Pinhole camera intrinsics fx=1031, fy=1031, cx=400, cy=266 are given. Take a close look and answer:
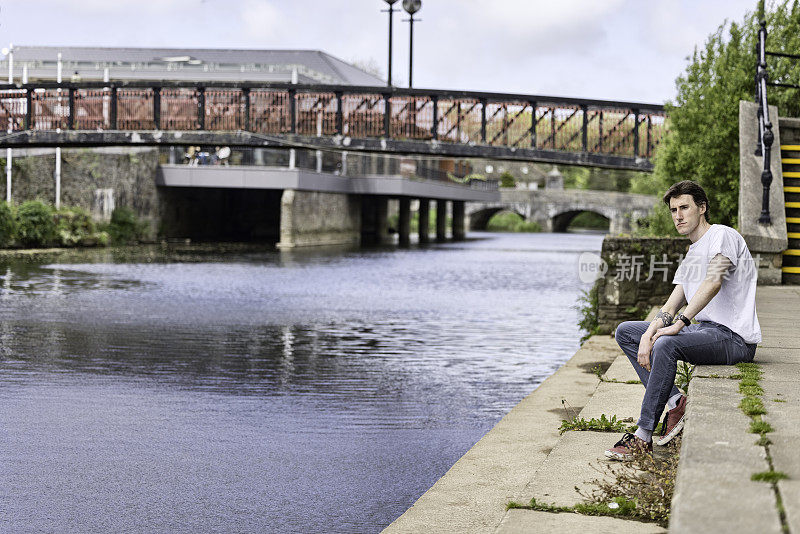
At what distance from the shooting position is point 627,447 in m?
5.21

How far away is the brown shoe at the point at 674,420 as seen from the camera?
16.8 ft

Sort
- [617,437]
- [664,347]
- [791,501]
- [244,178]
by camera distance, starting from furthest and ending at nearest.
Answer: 1. [244,178]
2. [617,437]
3. [664,347]
4. [791,501]

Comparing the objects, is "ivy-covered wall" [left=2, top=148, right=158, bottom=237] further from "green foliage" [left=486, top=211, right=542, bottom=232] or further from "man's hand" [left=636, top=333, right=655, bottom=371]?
"green foliage" [left=486, top=211, right=542, bottom=232]

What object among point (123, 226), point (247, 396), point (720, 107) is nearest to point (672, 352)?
point (247, 396)

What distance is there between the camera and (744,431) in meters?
4.11

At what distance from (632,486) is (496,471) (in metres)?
1.55

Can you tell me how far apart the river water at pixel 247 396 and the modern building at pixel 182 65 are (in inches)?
1361

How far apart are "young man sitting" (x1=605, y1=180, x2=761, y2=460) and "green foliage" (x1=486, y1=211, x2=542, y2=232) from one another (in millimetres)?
78093

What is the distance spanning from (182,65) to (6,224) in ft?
82.8

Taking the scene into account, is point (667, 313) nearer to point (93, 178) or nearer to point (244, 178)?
point (93, 178)

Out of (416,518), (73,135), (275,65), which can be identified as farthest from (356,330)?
(275,65)

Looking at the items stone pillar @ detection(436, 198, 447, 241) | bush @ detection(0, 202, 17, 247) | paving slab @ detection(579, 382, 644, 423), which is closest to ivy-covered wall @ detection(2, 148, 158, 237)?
bush @ detection(0, 202, 17, 247)

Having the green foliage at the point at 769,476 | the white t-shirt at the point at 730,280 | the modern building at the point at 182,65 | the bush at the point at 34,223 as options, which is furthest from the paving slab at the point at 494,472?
the modern building at the point at 182,65

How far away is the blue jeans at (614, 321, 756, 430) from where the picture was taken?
16.7 feet
